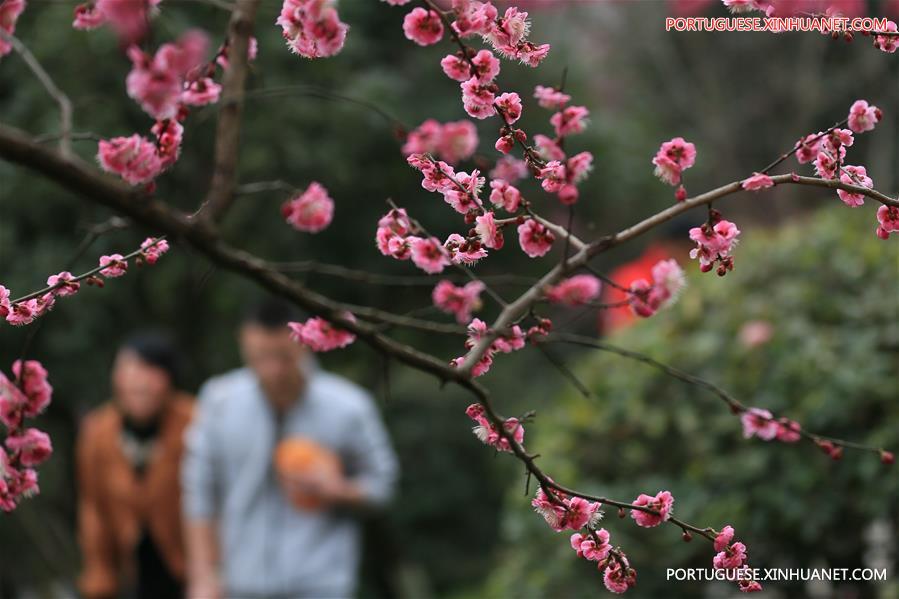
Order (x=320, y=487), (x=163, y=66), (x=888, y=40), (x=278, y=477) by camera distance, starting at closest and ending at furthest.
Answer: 1. (x=163, y=66)
2. (x=888, y=40)
3. (x=320, y=487)
4. (x=278, y=477)

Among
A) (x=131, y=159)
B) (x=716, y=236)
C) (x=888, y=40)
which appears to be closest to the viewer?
(x=131, y=159)

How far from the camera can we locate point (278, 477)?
4.23 metres

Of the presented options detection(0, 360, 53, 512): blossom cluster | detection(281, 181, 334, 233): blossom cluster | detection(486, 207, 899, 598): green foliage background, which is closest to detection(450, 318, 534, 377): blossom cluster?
detection(281, 181, 334, 233): blossom cluster

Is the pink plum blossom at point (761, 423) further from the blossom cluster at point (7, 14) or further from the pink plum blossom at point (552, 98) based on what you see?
the blossom cluster at point (7, 14)

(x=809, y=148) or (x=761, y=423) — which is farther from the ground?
(x=809, y=148)

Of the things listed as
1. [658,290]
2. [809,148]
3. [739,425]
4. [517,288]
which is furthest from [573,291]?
[517,288]

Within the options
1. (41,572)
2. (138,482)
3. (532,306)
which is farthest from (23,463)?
(41,572)

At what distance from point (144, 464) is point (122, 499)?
181 millimetres

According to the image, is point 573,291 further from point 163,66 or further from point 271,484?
point 271,484

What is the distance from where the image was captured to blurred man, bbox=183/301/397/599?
13.6 ft

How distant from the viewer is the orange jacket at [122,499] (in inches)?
190

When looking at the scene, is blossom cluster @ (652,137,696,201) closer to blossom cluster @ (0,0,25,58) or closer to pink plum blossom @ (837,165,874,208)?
pink plum blossom @ (837,165,874,208)

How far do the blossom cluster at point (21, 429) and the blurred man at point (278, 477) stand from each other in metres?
2.56

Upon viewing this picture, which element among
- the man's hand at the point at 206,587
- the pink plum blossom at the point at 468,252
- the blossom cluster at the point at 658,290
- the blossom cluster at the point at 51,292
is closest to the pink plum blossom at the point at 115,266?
the blossom cluster at the point at 51,292
